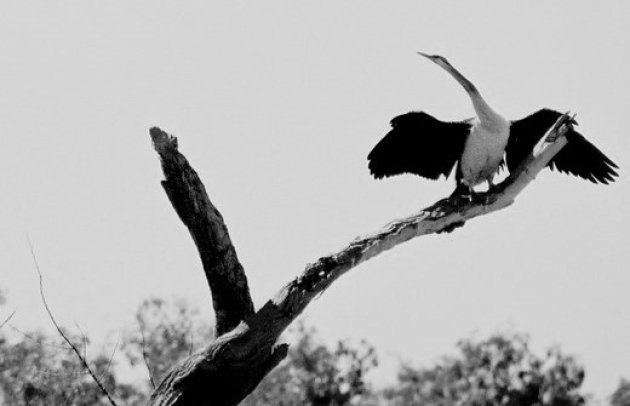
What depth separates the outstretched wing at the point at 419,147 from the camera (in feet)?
20.0

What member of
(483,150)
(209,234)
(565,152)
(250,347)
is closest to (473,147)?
(483,150)

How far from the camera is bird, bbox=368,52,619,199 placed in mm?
5938

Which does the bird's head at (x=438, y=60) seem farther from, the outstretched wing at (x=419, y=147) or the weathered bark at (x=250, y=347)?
the weathered bark at (x=250, y=347)

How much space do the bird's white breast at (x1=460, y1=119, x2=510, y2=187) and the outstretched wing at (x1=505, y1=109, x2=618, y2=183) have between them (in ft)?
0.64

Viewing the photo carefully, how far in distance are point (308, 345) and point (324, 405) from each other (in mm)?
1402

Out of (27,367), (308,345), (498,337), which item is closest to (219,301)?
(27,367)

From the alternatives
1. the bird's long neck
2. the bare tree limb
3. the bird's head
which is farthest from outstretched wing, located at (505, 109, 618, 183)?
the bare tree limb

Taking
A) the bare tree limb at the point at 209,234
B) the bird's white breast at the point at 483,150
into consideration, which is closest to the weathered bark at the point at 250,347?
the bare tree limb at the point at 209,234

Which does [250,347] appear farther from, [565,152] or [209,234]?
[565,152]

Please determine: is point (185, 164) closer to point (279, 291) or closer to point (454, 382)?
point (279, 291)

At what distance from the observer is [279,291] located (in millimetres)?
3941

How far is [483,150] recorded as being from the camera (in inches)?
232

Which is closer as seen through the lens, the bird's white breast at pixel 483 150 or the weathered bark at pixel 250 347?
the weathered bark at pixel 250 347

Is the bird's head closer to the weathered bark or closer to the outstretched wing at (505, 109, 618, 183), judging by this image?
the outstretched wing at (505, 109, 618, 183)
